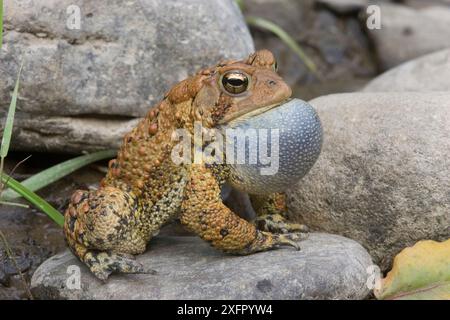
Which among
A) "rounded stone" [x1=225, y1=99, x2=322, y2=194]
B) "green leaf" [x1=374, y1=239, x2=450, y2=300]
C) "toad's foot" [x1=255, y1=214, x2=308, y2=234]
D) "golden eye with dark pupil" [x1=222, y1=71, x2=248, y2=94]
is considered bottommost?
"green leaf" [x1=374, y1=239, x2=450, y2=300]

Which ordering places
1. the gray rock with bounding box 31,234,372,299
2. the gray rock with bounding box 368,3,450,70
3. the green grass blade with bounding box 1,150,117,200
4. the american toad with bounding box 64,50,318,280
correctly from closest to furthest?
1. the gray rock with bounding box 31,234,372,299
2. the american toad with bounding box 64,50,318,280
3. the green grass blade with bounding box 1,150,117,200
4. the gray rock with bounding box 368,3,450,70

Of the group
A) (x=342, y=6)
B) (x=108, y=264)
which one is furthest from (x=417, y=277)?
(x=342, y=6)

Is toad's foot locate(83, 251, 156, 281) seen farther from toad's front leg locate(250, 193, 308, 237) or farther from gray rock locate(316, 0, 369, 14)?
gray rock locate(316, 0, 369, 14)

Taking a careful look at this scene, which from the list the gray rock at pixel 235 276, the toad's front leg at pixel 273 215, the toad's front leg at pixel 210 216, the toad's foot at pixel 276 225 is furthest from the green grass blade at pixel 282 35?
the toad's front leg at pixel 210 216

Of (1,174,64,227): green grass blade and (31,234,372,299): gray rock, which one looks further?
(1,174,64,227): green grass blade

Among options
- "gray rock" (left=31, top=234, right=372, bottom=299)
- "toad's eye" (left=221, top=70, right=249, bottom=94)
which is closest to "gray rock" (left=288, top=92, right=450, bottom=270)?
"gray rock" (left=31, top=234, right=372, bottom=299)

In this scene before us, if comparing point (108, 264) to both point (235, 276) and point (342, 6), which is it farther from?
point (342, 6)

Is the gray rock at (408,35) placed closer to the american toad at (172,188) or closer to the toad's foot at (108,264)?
the american toad at (172,188)

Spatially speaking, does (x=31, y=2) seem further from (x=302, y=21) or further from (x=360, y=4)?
(x=360, y=4)
